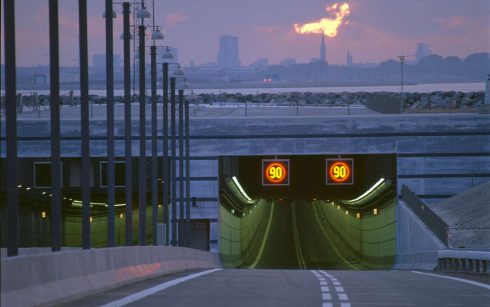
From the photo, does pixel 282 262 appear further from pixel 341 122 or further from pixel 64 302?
pixel 64 302

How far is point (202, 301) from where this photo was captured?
20.4m

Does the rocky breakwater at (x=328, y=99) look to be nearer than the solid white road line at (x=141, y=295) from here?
No

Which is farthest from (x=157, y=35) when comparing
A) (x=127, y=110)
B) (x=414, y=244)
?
(x=414, y=244)

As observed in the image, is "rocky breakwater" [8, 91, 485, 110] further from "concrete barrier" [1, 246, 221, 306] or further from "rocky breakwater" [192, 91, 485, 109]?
"concrete barrier" [1, 246, 221, 306]

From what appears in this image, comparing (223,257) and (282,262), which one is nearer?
(223,257)

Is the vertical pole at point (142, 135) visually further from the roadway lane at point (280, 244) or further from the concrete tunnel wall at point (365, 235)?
the roadway lane at point (280, 244)

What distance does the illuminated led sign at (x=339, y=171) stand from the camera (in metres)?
74.6

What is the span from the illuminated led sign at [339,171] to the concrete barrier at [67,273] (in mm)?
43605

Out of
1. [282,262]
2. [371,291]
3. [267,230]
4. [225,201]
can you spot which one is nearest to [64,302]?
[371,291]

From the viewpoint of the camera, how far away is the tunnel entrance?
7519 cm

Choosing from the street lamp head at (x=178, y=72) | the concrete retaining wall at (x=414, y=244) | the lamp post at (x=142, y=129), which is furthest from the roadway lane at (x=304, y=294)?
the street lamp head at (x=178, y=72)

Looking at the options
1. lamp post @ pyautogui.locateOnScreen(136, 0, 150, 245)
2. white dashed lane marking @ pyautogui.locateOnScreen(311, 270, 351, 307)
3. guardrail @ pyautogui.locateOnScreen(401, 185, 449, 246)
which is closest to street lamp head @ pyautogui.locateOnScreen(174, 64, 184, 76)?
lamp post @ pyautogui.locateOnScreen(136, 0, 150, 245)

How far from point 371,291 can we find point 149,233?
247 feet

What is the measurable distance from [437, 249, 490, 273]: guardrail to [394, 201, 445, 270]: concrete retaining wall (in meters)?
2.45
